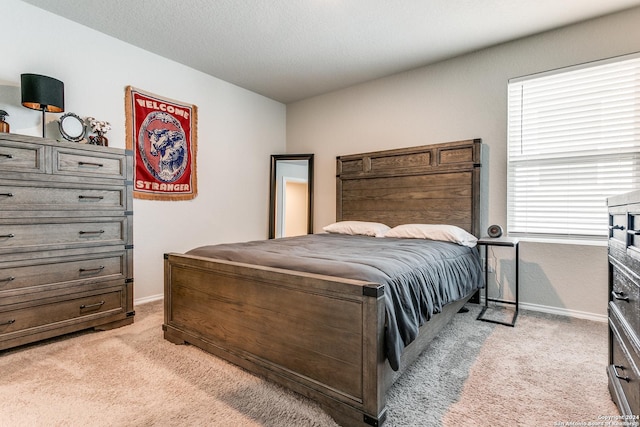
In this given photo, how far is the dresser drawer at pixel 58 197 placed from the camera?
2.03m

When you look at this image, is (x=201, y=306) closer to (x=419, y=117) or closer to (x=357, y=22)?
(x=357, y=22)

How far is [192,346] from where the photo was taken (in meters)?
2.14

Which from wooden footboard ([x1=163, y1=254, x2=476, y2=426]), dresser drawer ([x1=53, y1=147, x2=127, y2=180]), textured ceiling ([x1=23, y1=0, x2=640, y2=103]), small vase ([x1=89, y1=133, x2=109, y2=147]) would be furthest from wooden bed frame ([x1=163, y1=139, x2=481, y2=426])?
textured ceiling ([x1=23, y1=0, x2=640, y2=103])

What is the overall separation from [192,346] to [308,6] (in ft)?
9.01

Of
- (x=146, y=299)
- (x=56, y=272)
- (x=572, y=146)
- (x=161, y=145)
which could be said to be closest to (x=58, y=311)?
(x=56, y=272)

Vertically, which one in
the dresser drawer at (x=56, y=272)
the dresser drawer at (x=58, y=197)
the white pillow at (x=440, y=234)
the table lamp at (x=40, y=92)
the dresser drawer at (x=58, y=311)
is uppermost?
the table lamp at (x=40, y=92)

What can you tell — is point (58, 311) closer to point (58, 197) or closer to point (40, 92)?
point (58, 197)

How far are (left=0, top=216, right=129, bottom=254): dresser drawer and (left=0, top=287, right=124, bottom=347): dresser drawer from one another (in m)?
0.39

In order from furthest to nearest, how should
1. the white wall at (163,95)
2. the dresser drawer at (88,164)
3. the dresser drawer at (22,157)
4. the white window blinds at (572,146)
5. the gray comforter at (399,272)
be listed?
1. the white window blinds at (572,146)
2. the white wall at (163,95)
3. the dresser drawer at (88,164)
4. the dresser drawer at (22,157)
5. the gray comforter at (399,272)

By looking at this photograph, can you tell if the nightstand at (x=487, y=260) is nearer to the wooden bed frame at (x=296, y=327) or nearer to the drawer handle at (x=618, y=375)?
the wooden bed frame at (x=296, y=327)

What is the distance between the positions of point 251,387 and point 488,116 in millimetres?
3225

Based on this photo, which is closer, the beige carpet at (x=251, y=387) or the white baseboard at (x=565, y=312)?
the beige carpet at (x=251, y=387)

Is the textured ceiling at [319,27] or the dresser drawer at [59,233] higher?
the textured ceiling at [319,27]

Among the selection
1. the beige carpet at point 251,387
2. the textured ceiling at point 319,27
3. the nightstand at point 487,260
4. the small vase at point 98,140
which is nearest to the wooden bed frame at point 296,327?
the beige carpet at point 251,387
